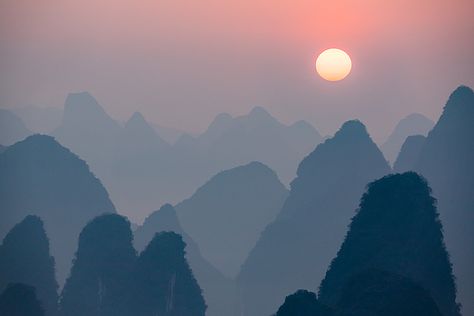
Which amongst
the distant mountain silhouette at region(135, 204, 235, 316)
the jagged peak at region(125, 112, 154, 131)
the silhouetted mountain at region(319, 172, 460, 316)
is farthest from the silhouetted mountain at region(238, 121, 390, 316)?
the jagged peak at region(125, 112, 154, 131)

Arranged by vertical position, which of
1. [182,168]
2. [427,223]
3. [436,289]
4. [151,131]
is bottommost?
[436,289]

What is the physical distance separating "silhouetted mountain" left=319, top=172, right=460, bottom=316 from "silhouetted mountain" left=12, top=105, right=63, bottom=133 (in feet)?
311

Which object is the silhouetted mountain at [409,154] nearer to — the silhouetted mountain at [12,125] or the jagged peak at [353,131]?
the jagged peak at [353,131]

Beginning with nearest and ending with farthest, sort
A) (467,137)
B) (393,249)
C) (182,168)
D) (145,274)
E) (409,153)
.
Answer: (393,249)
(145,274)
(467,137)
(409,153)
(182,168)

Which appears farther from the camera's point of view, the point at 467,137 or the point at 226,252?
the point at 226,252

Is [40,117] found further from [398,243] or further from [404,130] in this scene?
[398,243]

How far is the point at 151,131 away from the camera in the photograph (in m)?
110

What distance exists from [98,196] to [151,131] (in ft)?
205

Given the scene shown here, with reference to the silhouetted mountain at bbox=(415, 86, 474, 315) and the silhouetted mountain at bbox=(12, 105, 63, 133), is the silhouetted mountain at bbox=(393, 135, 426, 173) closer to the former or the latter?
the silhouetted mountain at bbox=(415, 86, 474, 315)

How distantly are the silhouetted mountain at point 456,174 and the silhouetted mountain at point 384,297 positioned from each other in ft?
52.3

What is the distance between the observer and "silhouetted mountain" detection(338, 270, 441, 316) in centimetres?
1869

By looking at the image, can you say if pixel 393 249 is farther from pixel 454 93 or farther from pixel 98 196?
pixel 98 196

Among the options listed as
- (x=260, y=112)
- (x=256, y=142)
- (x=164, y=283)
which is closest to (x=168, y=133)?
(x=256, y=142)

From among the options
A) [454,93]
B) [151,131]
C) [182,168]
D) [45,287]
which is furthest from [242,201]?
[151,131]
